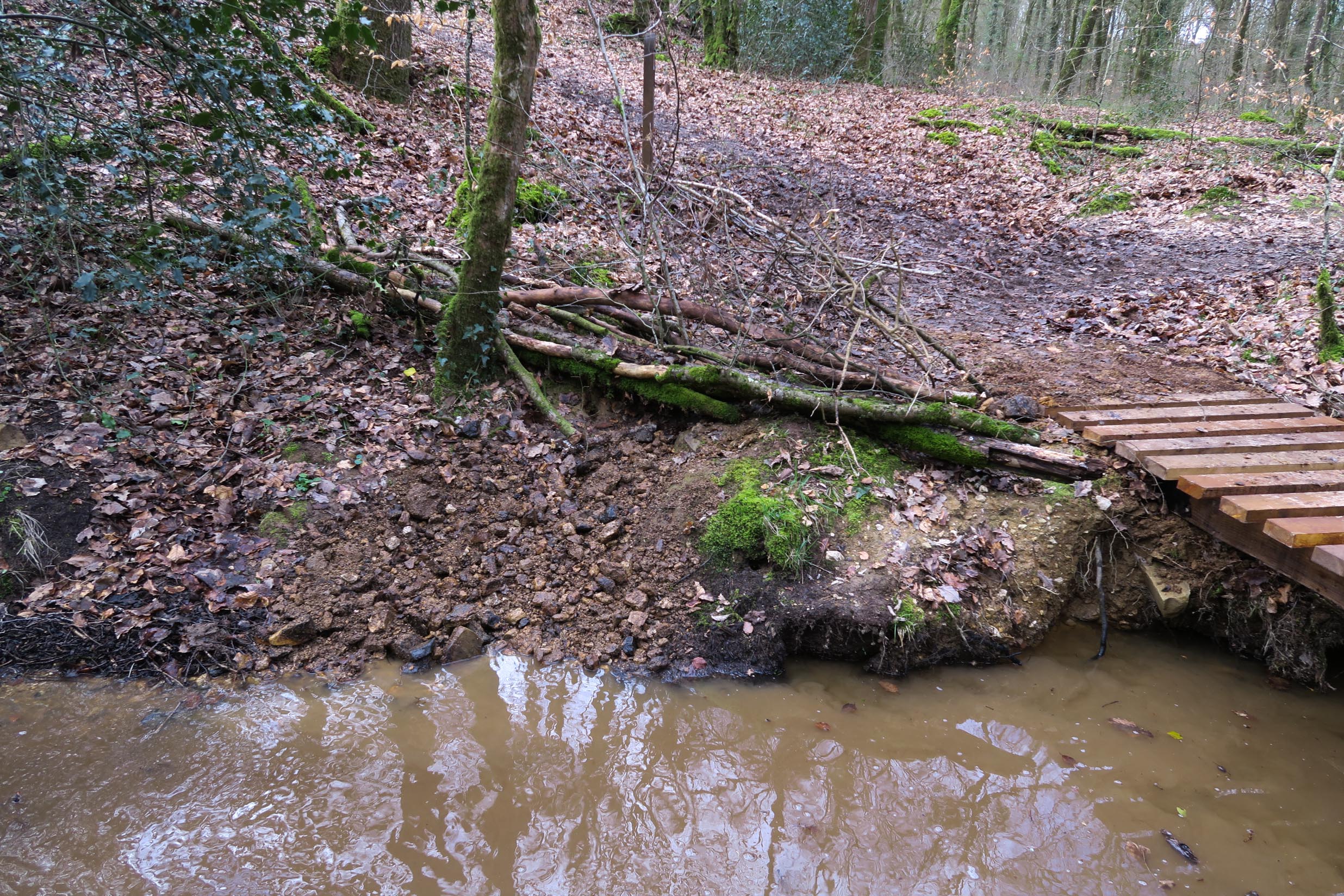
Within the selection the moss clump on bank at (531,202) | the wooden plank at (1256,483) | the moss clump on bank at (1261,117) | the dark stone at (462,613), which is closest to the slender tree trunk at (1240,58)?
the moss clump on bank at (1261,117)

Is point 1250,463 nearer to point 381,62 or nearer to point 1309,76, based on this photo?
point 381,62

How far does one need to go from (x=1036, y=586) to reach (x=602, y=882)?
2.91 metres

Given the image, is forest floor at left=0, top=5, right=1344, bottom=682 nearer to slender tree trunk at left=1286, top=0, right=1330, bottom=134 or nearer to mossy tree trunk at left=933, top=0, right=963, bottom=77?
slender tree trunk at left=1286, top=0, right=1330, bottom=134

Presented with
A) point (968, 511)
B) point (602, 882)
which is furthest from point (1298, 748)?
point (602, 882)

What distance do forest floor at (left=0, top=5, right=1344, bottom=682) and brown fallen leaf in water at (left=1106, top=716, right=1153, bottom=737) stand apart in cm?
56

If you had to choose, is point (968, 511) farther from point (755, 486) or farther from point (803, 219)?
point (803, 219)

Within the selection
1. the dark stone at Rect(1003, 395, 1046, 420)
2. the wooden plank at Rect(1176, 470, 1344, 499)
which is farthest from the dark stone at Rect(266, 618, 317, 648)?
the wooden plank at Rect(1176, 470, 1344, 499)

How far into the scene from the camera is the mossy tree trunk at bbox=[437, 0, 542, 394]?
4.25 meters

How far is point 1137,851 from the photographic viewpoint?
2.86 metres

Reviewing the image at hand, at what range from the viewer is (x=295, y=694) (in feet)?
11.0

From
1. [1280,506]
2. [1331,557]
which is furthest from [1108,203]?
[1331,557]

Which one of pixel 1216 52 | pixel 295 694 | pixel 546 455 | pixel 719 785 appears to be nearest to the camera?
pixel 719 785

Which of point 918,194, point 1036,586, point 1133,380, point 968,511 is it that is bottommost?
point 1036,586

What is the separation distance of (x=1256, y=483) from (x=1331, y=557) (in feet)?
2.43
